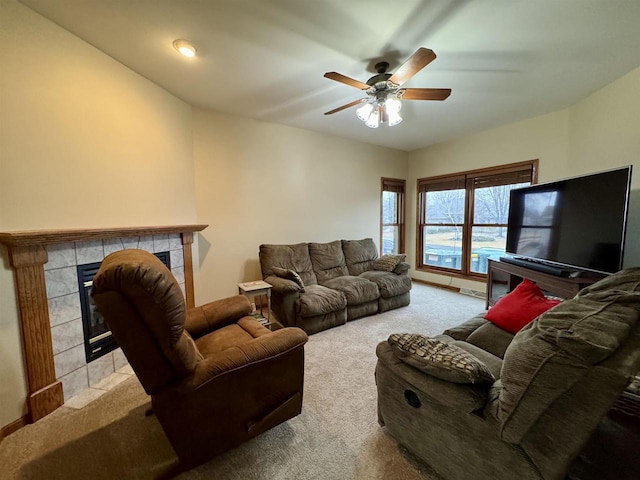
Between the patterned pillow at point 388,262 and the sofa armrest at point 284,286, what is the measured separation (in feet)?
5.04

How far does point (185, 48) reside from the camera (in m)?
1.94

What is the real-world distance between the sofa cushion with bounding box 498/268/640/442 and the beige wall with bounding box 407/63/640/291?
241 cm

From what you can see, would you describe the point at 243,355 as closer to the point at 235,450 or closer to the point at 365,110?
the point at 235,450

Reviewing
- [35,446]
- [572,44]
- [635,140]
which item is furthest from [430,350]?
[635,140]

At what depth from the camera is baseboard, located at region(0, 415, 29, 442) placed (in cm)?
150

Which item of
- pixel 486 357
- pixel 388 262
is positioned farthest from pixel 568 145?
pixel 486 357

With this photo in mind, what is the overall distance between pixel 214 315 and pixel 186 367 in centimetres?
89

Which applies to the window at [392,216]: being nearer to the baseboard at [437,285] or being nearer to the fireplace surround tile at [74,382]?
the baseboard at [437,285]

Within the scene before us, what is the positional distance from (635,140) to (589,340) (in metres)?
2.91

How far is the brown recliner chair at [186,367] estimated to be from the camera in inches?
38.3

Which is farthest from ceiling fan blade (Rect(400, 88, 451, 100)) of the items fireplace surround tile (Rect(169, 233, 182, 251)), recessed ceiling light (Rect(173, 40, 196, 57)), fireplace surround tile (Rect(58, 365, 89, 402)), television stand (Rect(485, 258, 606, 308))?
fireplace surround tile (Rect(58, 365, 89, 402))

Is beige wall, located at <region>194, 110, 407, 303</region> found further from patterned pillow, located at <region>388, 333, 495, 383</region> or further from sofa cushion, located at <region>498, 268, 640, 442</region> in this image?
sofa cushion, located at <region>498, 268, 640, 442</region>

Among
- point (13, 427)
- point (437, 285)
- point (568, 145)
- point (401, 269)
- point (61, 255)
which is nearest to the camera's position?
point (13, 427)

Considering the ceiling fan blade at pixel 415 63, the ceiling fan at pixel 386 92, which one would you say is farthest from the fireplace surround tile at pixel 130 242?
the ceiling fan blade at pixel 415 63
